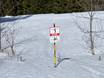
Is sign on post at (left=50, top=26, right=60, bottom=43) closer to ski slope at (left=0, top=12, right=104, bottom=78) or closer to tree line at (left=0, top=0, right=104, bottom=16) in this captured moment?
ski slope at (left=0, top=12, right=104, bottom=78)

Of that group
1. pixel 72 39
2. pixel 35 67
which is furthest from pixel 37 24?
pixel 35 67

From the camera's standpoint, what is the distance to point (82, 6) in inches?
1264

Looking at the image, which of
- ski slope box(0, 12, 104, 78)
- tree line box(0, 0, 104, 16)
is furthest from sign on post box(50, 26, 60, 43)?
tree line box(0, 0, 104, 16)

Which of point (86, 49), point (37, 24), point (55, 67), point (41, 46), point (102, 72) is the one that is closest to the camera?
point (102, 72)

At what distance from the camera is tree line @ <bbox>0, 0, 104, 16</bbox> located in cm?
3306

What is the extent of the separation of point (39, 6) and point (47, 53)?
49.6 feet

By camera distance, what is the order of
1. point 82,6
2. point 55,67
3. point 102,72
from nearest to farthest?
point 102,72 → point 55,67 → point 82,6

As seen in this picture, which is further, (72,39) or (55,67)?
(72,39)

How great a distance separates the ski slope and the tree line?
4360 millimetres

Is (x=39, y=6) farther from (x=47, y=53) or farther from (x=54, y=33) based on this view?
(x=54, y=33)

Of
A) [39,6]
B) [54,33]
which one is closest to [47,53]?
[54,33]

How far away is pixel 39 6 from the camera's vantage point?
3400 cm

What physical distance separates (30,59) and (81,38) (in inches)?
255

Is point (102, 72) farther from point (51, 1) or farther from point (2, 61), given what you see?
point (51, 1)
